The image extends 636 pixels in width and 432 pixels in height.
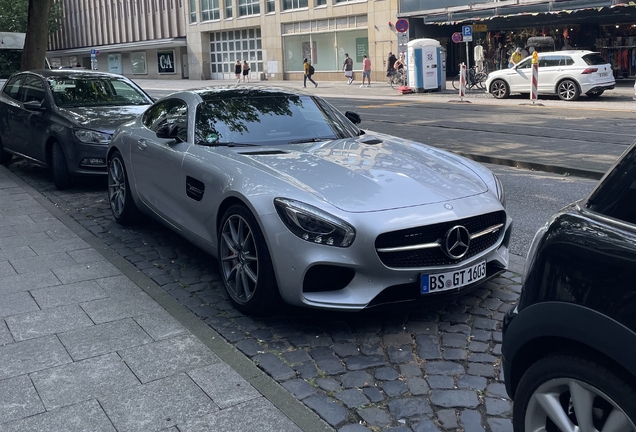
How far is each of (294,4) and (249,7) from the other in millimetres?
5435

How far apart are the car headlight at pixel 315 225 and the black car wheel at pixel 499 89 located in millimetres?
21305

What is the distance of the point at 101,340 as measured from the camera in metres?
4.50

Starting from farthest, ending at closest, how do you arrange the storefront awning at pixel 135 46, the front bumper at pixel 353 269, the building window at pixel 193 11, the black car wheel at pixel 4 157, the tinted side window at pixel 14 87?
1. the storefront awning at pixel 135 46
2. the building window at pixel 193 11
3. the black car wheel at pixel 4 157
4. the tinted side window at pixel 14 87
5. the front bumper at pixel 353 269

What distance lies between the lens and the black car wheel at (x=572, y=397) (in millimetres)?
2236

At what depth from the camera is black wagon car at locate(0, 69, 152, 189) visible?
9.27 metres

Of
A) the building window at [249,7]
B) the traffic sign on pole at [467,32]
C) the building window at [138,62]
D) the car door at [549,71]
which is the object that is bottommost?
the car door at [549,71]

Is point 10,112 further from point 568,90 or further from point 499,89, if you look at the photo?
point 499,89

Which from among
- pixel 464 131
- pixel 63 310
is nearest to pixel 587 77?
pixel 464 131

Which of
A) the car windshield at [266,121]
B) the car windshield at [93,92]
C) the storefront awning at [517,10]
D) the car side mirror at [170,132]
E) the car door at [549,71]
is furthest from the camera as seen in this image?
the storefront awning at [517,10]

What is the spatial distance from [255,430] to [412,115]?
55.1 feet

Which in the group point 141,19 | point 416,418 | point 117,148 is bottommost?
point 416,418

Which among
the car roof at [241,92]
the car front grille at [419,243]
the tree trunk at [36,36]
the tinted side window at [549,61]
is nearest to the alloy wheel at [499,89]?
the tinted side window at [549,61]

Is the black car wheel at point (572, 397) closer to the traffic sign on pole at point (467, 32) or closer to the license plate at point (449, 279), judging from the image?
the license plate at point (449, 279)

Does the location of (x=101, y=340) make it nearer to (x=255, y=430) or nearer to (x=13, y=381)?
(x=13, y=381)
